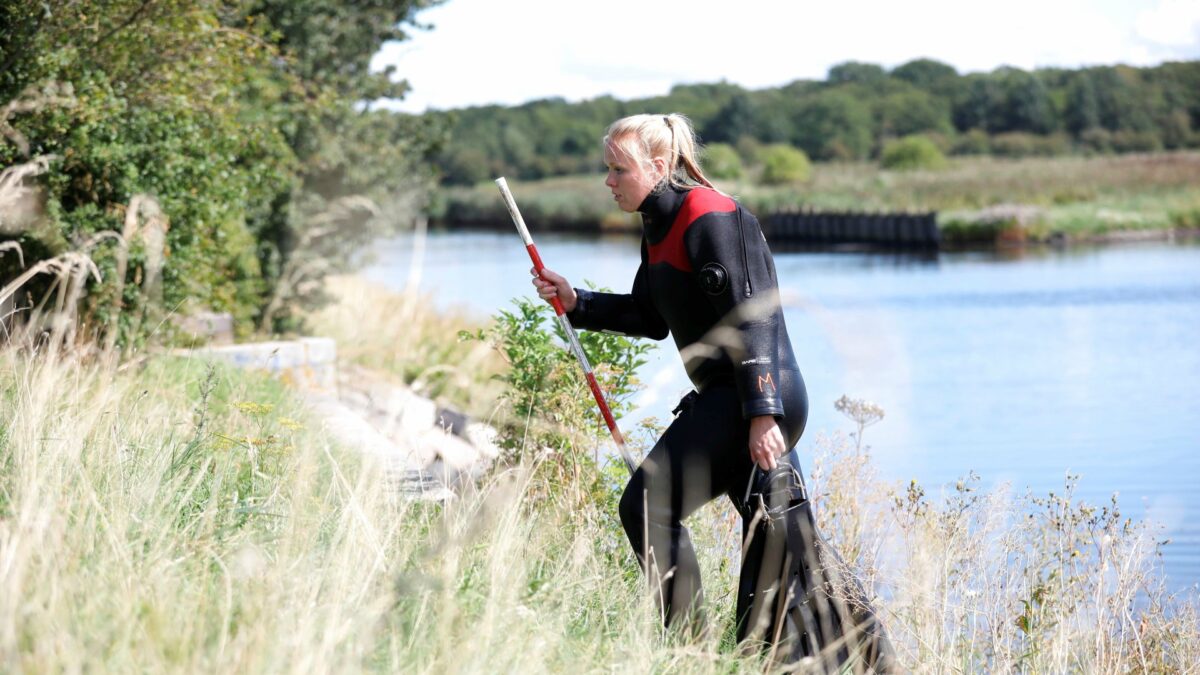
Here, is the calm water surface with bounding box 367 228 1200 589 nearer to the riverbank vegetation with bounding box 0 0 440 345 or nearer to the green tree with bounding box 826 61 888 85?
the riverbank vegetation with bounding box 0 0 440 345

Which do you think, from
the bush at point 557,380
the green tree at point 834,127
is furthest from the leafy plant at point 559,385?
the green tree at point 834,127

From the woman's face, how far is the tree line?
230 feet

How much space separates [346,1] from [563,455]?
39.1 ft

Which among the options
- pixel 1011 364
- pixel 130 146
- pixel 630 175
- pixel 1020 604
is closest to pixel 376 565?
pixel 630 175

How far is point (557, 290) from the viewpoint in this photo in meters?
4.62

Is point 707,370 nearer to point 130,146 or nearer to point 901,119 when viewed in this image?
point 130,146

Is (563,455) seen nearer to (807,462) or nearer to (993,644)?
(993,644)

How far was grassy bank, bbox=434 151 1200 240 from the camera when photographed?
1644 inches

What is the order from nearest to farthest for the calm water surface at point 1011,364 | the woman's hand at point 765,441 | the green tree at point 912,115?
the woman's hand at point 765,441 → the calm water surface at point 1011,364 → the green tree at point 912,115

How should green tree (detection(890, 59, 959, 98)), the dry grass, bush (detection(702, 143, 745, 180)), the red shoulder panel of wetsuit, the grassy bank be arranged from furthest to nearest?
1. green tree (detection(890, 59, 959, 98))
2. bush (detection(702, 143, 745, 180))
3. the grassy bank
4. the dry grass
5. the red shoulder panel of wetsuit

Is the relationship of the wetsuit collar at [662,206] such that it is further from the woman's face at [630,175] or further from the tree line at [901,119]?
the tree line at [901,119]

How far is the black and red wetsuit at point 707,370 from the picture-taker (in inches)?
158

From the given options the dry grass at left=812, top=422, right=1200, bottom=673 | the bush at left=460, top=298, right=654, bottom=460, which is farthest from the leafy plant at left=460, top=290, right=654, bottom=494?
the dry grass at left=812, top=422, right=1200, bottom=673

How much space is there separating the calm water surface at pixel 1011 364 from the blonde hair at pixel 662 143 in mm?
482
